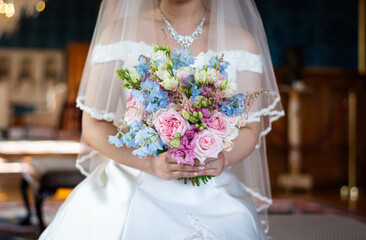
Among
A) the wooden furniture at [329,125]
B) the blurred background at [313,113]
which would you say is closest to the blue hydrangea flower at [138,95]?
the blurred background at [313,113]

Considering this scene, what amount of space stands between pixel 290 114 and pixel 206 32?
4.50 metres

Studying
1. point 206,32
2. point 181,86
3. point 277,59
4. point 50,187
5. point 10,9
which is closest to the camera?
point 181,86

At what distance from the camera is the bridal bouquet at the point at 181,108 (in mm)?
1393

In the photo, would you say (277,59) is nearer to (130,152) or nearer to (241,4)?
(241,4)

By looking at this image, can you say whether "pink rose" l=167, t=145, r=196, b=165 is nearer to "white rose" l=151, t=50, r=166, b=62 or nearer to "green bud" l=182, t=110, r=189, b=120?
"green bud" l=182, t=110, r=189, b=120

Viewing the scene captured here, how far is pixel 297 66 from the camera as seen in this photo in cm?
638

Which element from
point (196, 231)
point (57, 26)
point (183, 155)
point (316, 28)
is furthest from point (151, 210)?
point (57, 26)

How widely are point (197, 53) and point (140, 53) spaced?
0.26 m

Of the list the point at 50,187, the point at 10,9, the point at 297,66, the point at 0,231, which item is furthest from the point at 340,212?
the point at 10,9

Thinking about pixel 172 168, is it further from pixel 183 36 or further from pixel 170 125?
pixel 183 36

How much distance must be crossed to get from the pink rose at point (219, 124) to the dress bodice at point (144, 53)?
1.74 ft

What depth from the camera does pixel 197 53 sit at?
2.02 metres

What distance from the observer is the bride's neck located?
204 centimetres

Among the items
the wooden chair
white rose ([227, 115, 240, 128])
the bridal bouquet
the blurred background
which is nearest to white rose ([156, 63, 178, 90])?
the bridal bouquet
